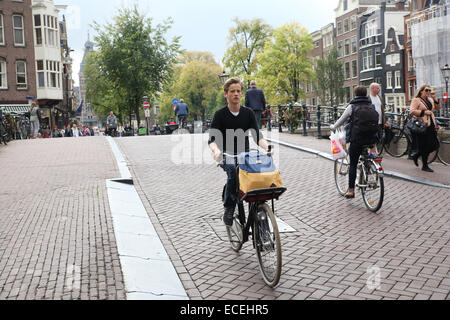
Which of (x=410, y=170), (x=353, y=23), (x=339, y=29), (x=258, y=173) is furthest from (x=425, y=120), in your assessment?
(x=339, y=29)

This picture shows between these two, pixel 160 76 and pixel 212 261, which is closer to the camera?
pixel 212 261

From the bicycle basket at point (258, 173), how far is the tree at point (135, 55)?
30842mm

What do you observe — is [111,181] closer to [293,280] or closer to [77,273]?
[77,273]

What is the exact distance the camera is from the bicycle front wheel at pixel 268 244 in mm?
3912

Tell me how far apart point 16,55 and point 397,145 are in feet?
101

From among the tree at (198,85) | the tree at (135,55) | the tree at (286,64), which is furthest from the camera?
the tree at (198,85)

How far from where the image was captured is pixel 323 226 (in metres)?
6.04

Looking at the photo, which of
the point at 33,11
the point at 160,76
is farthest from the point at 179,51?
the point at 33,11

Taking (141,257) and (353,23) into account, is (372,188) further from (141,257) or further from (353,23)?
(353,23)

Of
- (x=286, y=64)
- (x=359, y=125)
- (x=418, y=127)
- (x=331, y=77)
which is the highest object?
(x=286, y=64)

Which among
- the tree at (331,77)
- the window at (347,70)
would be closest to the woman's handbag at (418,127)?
the tree at (331,77)

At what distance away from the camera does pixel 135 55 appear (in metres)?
34.1

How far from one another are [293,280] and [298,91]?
4371cm

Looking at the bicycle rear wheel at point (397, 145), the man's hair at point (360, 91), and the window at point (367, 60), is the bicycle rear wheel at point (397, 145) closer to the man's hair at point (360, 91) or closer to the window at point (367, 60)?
the man's hair at point (360, 91)
